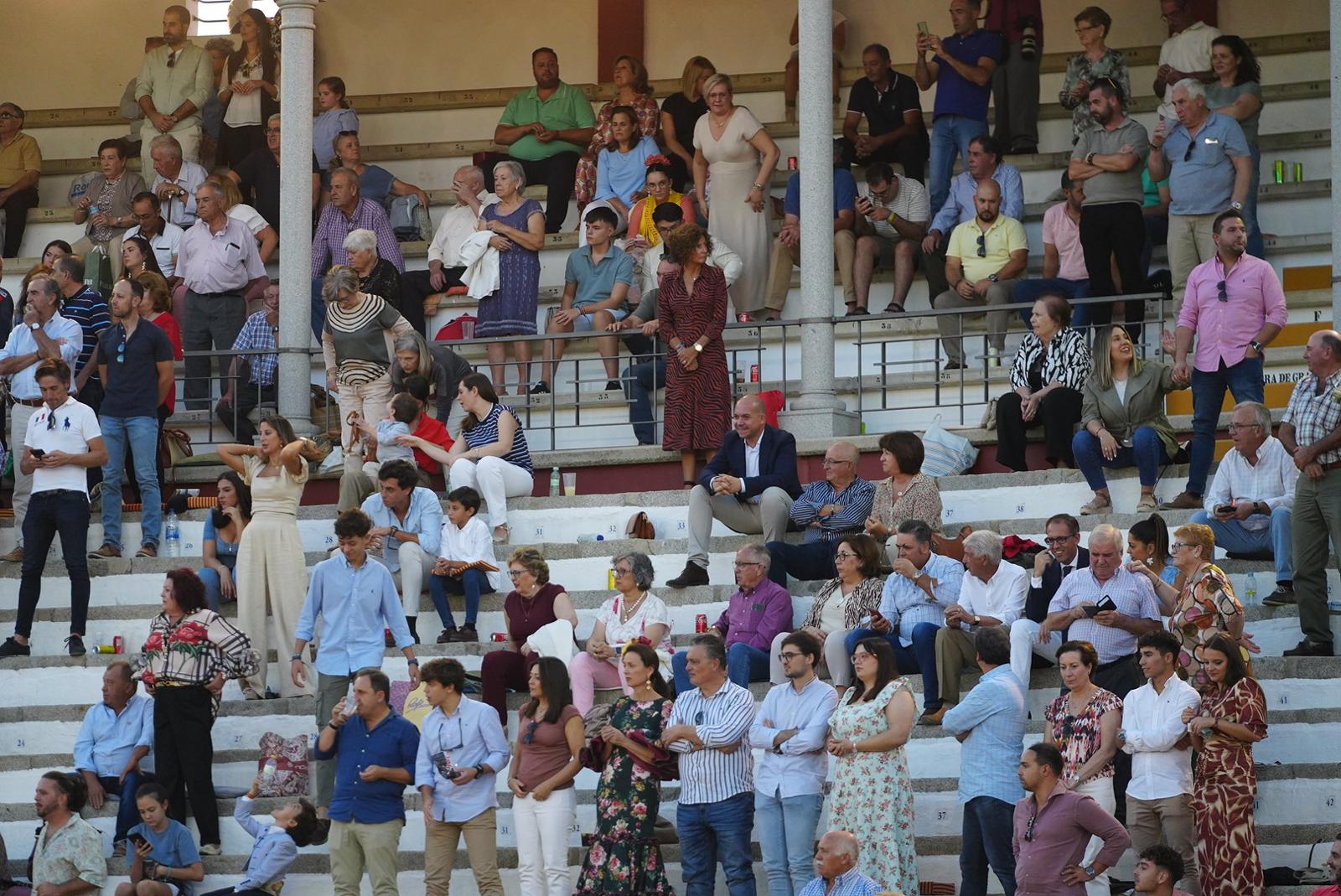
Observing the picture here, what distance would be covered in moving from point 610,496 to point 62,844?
4.12 metres

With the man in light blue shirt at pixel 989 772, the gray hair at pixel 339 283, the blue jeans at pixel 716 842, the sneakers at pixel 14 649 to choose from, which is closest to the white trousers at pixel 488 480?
the gray hair at pixel 339 283

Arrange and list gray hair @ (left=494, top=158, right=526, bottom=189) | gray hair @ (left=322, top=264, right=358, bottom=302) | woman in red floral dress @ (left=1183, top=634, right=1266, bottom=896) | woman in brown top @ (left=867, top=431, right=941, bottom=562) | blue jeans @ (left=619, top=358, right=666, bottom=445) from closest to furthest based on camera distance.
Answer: woman in red floral dress @ (left=1183, top=634, right=1266, bottom=896)
woman in brown top @ (left=867, top=431, right=941, bottom=562)
gray hair @ (left=322, top=264, right=358, bottom=302)
blue jeans @ (left=619, top=358, right=666, bottom=445)
gray hair @ (left=494, top=158, right=526, bottom=189)

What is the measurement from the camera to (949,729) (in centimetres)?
1109

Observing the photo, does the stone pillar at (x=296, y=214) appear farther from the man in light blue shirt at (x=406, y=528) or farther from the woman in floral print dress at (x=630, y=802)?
the woman in floral print dress at (x=630, y=802)

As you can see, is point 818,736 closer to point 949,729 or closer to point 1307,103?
point 949,729

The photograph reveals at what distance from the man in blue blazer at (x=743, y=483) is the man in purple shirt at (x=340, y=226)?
4443 mm

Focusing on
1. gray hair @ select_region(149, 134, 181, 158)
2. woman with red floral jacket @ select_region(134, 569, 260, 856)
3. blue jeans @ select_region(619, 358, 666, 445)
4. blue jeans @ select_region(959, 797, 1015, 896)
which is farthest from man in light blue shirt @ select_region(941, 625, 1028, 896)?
gray hair @ select_region(149, 134, 181, 158)

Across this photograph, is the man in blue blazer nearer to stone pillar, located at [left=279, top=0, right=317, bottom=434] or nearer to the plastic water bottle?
the plastic water bottle

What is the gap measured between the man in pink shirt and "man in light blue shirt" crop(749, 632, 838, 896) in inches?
126

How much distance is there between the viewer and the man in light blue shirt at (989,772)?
1080 centimetres

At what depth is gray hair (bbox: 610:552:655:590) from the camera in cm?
1253

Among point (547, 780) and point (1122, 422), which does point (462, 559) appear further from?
point (1122, 422)

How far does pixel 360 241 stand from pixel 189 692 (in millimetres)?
4216

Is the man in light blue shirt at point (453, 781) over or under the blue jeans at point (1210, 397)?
under
